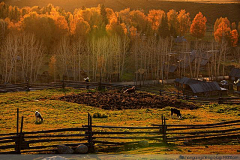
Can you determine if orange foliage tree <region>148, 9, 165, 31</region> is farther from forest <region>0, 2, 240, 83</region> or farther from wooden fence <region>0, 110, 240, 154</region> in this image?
wooden fence <region>0, 110, 240, 154</region>

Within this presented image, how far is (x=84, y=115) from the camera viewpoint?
1380 inches

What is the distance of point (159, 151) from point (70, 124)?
10353mm

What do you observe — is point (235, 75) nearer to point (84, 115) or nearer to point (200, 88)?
point (200, 88)

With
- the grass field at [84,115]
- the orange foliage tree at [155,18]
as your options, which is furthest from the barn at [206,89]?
the orange foliage tree at [155,18]

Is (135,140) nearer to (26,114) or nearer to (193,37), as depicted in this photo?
(26,114)

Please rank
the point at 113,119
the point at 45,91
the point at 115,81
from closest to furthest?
the point at 113,119 < the point at 45,91 < the point at 115,81

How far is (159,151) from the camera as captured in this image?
22109 mm

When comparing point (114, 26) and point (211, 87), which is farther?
point (114, 26)

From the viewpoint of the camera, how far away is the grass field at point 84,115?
23375mm

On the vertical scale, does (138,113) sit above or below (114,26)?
below

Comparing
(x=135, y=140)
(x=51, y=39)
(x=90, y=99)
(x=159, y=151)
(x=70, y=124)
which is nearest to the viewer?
(x=159, y=151)

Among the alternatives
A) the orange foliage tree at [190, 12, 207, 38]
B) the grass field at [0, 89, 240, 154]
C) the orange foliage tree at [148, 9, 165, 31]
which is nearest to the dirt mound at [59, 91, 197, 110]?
the grass field at [0, 89, 240, 154]

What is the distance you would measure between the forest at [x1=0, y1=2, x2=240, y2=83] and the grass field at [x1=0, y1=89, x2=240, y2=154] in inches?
575

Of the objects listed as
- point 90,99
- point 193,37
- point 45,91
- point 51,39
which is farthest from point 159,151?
point 193,37
